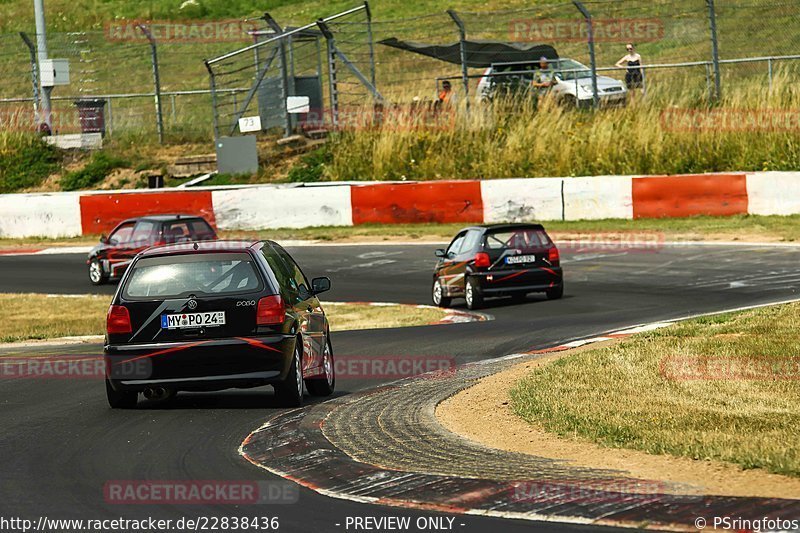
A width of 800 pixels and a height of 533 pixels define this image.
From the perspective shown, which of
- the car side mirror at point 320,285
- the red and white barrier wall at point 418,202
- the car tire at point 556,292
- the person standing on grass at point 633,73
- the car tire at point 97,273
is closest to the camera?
the car side mirror at point 320,285

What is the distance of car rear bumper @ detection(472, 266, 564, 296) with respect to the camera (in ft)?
66.8

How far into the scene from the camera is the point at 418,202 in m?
30.0

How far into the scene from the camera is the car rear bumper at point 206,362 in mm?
10555

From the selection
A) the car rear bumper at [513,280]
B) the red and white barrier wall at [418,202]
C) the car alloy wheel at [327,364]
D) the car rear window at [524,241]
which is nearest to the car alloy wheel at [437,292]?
the car rear bumper at [513,280]

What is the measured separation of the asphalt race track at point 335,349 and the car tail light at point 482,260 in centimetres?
75

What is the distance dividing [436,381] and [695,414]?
11.4ft

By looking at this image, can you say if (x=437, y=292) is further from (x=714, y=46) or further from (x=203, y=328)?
(x=714, y=46)

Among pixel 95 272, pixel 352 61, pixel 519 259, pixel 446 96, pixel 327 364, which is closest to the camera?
pixel 327 364

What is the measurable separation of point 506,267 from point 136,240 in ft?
27.2

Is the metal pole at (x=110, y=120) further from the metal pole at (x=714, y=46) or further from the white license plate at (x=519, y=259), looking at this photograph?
the white license plate at (x=519, y=259)

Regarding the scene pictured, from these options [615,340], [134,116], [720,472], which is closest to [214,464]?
[720,472]

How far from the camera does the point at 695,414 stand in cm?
909

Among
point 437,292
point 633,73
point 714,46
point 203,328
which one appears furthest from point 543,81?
point 203,328

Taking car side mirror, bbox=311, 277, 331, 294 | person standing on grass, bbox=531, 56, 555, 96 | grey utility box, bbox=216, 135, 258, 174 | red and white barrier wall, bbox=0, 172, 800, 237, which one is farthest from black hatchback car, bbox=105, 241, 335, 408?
person standing on grass, bbox=531, 56, 555, 96
